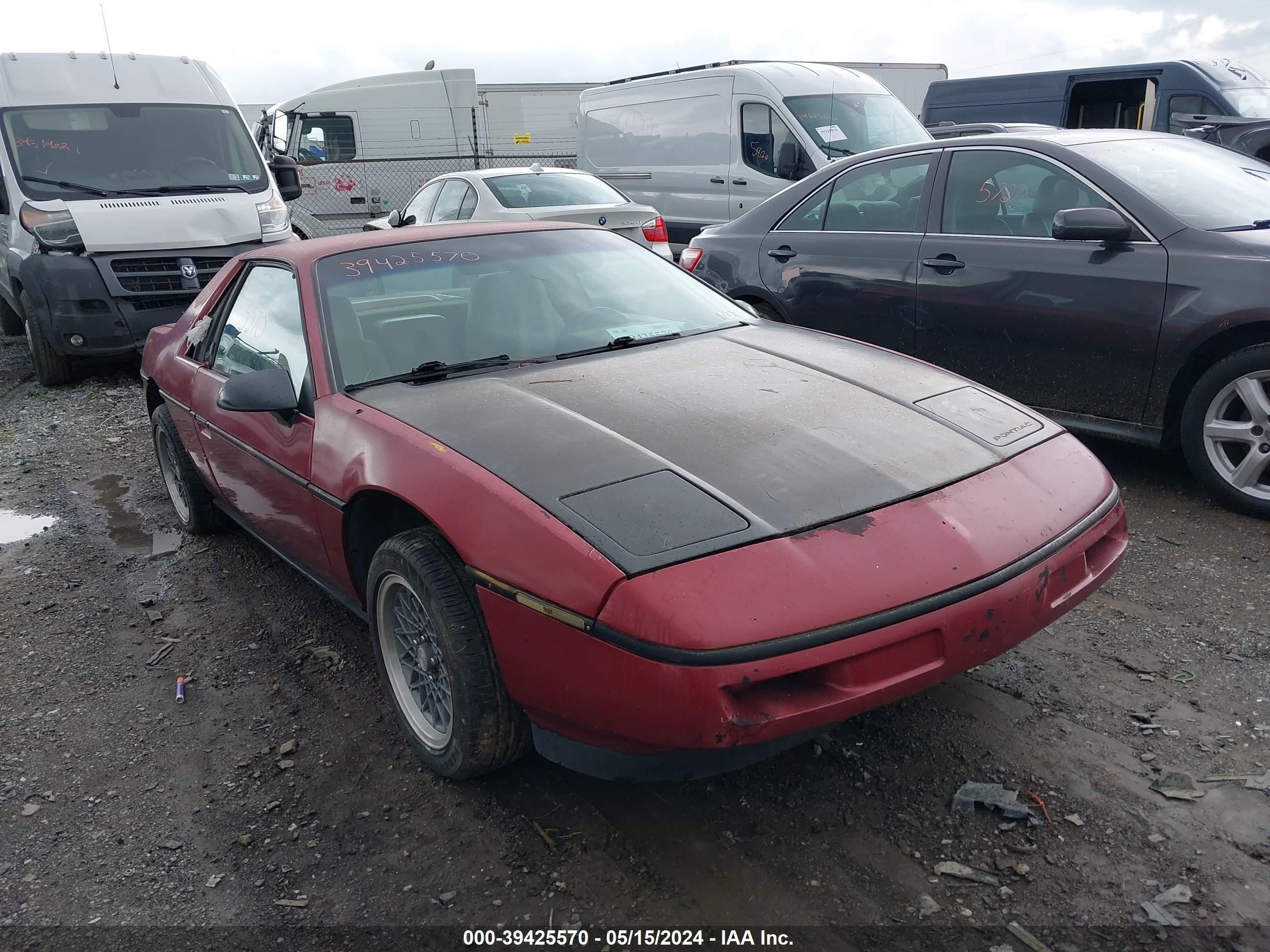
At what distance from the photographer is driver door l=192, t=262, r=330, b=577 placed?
3.15 m

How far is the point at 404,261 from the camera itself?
11.3ft

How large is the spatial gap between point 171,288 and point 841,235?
564cm

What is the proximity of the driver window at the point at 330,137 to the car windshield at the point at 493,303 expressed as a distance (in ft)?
45.2

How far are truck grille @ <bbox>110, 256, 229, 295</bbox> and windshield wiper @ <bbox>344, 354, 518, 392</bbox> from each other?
549cm

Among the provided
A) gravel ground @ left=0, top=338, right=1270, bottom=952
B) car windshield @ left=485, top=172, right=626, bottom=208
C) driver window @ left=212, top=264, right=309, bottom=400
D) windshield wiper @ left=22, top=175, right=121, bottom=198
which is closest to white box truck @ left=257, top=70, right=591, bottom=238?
car windshield @ left=485, top=172, right=626, bottom=208

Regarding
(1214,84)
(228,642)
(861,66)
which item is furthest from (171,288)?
(861,66)

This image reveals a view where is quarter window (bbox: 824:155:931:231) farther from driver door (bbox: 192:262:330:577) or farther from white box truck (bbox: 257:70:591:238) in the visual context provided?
white box truck (bbox: 257:70:591:238)

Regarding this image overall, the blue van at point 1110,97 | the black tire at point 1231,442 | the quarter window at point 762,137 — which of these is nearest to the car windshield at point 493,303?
the black tire at point 1231,442

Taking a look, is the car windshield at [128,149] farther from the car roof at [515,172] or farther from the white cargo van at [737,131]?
the white cargo van at [737,131]

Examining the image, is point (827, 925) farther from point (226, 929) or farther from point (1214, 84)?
point (1214, 84)

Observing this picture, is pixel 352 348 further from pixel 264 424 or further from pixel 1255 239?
pixel 1255 239

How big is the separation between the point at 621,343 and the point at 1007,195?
2.54 m

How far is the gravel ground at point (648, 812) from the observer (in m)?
2.13

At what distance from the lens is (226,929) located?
86.9 inches
